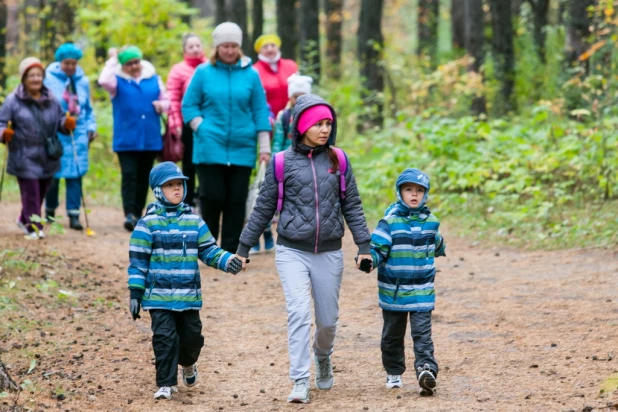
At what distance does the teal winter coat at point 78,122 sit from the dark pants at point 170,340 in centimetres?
644

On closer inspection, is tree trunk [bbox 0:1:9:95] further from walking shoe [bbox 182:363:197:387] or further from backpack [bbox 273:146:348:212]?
backpack [bbox 273:146:348:212]

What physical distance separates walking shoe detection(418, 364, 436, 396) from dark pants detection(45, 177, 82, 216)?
7450 mm

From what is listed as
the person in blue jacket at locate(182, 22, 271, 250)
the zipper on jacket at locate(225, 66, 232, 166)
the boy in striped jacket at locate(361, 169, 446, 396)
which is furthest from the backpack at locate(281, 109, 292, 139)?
the boy in striped jacket at locate(361, 169, 446, 396)

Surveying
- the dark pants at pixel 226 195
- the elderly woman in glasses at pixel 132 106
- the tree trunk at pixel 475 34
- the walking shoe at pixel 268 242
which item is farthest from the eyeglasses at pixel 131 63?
the tree trunk at pixel 475 34

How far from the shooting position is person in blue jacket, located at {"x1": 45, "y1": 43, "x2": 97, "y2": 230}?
38.7 feet

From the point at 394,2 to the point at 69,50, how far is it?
25.0m

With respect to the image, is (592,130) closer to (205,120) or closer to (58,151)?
(205,120)

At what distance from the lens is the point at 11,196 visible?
52.2 feet

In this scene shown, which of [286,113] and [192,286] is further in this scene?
[286,113]

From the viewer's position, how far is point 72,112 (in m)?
11.8

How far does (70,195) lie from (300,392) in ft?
23.6

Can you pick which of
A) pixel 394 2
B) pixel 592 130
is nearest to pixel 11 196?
pixel 592 130

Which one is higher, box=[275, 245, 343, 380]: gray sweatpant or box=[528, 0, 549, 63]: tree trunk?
box=[528, 0, 549, 63]: tree trunk

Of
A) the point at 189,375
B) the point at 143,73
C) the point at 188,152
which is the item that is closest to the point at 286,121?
the point at 188,152
